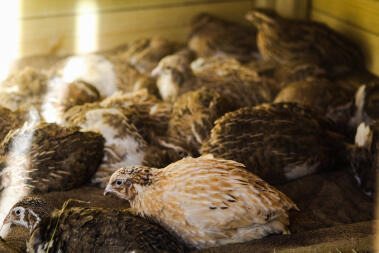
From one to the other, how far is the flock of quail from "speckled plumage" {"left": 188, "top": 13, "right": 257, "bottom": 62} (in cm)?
1

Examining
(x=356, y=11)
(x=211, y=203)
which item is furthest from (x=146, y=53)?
(x=211, y=203)

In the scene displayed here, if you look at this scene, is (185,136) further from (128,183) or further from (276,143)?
(128,183)

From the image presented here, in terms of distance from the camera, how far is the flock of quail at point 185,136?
7.63ft

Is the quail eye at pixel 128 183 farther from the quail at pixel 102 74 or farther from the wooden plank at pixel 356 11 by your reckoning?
the wooden plank at pixel 356 11

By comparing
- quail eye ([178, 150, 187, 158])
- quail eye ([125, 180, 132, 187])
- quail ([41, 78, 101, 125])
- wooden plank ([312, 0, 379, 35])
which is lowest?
quail eye ([178, 150, 187, 158])

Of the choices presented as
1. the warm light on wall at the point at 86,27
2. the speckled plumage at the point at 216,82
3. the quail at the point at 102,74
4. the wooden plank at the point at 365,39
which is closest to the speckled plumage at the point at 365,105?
the speckled plumage at the point at 216,82

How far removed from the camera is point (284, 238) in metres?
2.38

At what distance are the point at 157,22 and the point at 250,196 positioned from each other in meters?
3.55

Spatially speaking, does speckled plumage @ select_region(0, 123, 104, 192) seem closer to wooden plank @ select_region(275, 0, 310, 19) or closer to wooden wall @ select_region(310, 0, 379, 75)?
wooden wall @ select_region(310, 0, 379, 75)

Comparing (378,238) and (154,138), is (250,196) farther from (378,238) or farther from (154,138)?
(154,138)

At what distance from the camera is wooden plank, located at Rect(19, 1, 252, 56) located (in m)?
5.14

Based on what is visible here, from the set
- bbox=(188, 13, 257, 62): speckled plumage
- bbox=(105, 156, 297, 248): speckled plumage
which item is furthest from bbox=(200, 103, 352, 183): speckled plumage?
bbox=(188, 13, 257, 62): speckled plumage

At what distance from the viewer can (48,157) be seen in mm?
2961

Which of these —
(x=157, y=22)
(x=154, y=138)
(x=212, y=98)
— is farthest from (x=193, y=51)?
(x=154, y=138)
